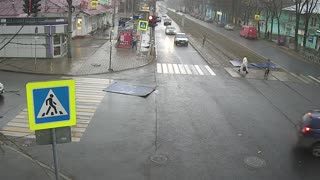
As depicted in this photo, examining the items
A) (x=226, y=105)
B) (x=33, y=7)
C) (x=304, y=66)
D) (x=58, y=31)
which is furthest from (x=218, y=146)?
(x=304, y=66)

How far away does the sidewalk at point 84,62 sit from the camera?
2652cm

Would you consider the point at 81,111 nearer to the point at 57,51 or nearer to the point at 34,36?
the point at 34,36

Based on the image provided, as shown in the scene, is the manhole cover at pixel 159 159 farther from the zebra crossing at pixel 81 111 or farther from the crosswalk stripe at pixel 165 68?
the crosswalk stripe at pixel 165 68

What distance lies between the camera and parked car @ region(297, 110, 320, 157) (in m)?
13.2

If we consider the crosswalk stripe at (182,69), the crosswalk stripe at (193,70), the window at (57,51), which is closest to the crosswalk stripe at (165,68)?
the crosswalk stripe at (182,69)

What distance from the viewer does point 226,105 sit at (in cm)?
2000

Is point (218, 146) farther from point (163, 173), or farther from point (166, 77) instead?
point (166, 77)

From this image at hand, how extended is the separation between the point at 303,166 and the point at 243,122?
4.79 metres

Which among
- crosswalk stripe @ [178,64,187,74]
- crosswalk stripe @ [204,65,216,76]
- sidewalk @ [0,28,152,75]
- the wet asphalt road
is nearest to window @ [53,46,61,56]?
sidewalk @ [0,28,152,75]

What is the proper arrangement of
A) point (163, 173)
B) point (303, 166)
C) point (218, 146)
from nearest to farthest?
1. point (163, 173)
2. point (303, 166)
3. point (218, 146)

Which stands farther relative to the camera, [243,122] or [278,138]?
[243,122]

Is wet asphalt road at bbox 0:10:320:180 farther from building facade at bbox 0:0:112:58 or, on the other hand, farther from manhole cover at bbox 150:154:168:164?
building facade at bbox 0:0:112:58

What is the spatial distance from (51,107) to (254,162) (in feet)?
27.9

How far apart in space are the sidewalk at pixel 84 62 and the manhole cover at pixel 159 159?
13912 millimetres
